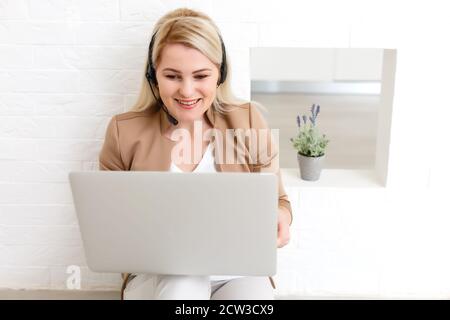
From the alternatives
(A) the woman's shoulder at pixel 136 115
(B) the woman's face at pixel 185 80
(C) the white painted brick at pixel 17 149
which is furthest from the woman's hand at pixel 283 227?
(C) the white painted brick at pixel 17 149

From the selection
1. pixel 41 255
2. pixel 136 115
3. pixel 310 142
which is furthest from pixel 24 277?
pixel 310 142

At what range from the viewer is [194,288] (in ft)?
4.67

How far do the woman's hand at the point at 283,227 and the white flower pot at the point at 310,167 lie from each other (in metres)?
0.47

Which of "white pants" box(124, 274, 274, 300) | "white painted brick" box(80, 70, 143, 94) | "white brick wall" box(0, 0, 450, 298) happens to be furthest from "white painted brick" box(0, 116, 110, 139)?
"white pants" box(124, 274, 274, 300)

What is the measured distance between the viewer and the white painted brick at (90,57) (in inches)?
75.0

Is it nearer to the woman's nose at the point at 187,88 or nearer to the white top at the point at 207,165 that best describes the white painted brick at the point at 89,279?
the white top at the point at 207,165

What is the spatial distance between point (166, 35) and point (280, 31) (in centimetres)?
50

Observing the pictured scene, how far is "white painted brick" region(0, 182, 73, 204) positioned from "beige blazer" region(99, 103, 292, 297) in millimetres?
500

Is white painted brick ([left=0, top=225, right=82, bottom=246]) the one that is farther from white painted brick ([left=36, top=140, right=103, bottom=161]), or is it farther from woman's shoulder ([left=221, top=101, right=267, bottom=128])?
woman's shoulder ([left=221, top=101, right=267, bottom=128])

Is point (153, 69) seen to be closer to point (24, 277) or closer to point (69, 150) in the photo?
→ point (69, 150)

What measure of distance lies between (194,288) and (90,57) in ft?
2.97

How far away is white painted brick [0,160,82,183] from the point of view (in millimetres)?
2045
